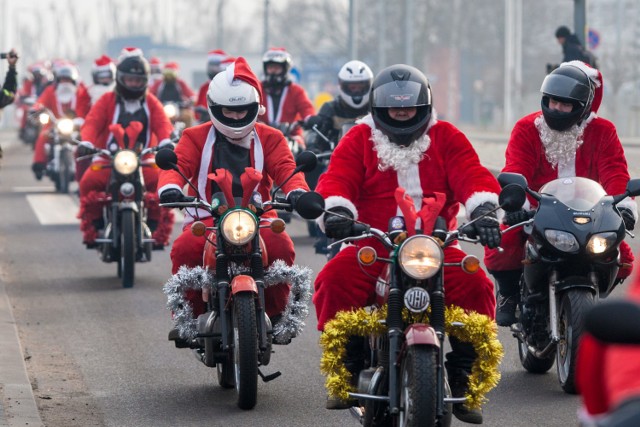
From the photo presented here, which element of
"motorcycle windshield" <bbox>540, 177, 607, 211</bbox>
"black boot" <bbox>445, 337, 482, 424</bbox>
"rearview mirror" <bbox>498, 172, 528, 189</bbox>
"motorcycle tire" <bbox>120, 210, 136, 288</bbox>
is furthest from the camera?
"motorcycle tire" <bbox>120, 210, 136, 288</bbox>

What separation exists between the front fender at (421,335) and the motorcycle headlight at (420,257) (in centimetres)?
19

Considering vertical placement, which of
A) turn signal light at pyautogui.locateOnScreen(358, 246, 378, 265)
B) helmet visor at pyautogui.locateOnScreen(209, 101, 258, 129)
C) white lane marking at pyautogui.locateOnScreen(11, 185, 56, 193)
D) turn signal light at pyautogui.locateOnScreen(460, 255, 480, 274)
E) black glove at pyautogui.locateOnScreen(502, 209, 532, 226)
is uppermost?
helmet visor at pyautogui.locateOnScreen(209, 101, 258, 129)

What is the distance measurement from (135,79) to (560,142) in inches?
232

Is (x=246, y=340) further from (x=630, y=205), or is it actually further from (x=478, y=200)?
(x=630, y=205)

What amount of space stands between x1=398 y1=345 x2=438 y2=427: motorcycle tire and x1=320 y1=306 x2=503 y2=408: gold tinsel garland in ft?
1.54

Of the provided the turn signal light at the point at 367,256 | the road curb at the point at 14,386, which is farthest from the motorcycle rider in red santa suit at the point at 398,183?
the road curb at the point at 14,386

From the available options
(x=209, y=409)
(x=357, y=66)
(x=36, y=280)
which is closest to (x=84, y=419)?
(x=209, y=409)

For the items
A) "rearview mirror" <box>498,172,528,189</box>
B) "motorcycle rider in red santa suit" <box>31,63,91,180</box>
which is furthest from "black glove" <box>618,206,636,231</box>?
"motorcycle rider in red santa suit" <box>31,63,91,180</box>

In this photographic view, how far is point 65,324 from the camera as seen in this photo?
36.8 feet

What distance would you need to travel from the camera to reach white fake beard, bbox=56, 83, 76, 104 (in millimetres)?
24281

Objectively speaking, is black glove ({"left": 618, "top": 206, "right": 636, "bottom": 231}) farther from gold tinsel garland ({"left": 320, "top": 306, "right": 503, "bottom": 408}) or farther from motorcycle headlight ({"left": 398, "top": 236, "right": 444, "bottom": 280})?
motorcycle headlight ({"left": 398, "top": 236, "right": 444, "bottom": 280})

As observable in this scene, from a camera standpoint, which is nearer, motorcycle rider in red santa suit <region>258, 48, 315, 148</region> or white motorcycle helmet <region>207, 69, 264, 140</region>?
white motorcycle helmet <region>207, 69, 264, 140</region>

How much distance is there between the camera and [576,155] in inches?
347

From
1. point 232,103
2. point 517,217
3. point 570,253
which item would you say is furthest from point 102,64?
point 570,253
